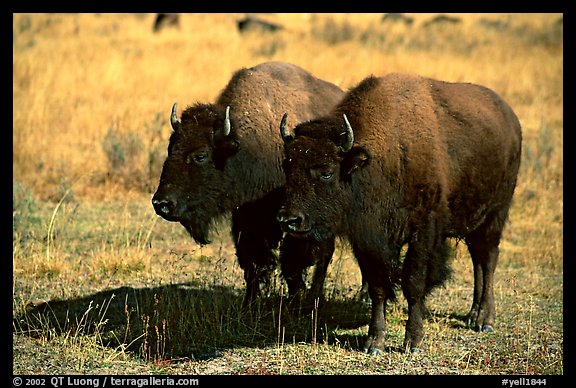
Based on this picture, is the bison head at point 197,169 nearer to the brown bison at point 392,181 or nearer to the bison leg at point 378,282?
the brown bison at point 392,181

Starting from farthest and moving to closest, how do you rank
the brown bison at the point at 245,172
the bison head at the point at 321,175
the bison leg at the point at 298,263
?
the bison leg at the point at 298,263 < the brown bison at the point at 245,172 < the bison head at the point at 321,175

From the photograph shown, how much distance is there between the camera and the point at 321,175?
20.6 feet

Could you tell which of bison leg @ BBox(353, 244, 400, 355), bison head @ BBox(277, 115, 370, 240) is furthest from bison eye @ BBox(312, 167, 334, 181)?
bison leg @ BBox(353, 244, 400, 355)

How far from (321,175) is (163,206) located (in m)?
1.46

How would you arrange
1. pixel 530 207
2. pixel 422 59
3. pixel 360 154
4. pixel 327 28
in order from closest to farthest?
1. pixel 360 154
2. pixel 530 207
3. pixel 422 59
4. pixel 327 28

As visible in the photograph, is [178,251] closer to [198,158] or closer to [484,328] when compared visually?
[198,158]

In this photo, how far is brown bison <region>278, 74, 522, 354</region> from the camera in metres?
6.29

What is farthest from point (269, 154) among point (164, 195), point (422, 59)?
point (422, 59)

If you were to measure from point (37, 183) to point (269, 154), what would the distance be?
6555mm

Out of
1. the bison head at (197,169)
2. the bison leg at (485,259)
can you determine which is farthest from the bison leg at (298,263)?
the bison leg at (485,259)

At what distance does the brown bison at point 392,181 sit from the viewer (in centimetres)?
629
